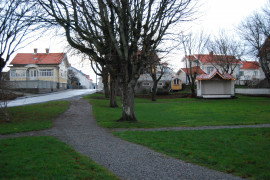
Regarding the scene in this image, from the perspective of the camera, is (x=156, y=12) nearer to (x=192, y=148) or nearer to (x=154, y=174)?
(x=192, y=148)

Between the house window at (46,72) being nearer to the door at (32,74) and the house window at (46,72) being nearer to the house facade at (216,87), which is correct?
the door at (32,74)

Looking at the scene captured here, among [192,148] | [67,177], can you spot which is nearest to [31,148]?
[67,177]

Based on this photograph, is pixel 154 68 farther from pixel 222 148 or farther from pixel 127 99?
pixel 222 148

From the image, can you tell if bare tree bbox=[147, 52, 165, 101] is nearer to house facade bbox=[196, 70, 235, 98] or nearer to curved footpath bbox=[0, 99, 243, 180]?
house facade bbox=[196, 70, 235, 98]

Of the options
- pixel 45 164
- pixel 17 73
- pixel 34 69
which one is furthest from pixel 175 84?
pixel 45 164

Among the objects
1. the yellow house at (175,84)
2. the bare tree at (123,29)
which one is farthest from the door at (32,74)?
the bare tree at (123,29)

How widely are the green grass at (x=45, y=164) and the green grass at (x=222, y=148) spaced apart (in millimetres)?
2423

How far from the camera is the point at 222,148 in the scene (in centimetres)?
704

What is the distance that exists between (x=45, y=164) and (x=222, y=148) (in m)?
4.89

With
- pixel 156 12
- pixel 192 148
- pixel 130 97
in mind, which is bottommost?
pixel 192 148

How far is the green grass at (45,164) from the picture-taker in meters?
4.55

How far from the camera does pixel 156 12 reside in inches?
495

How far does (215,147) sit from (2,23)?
477 inches

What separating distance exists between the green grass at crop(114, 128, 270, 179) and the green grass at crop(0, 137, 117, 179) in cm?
242
